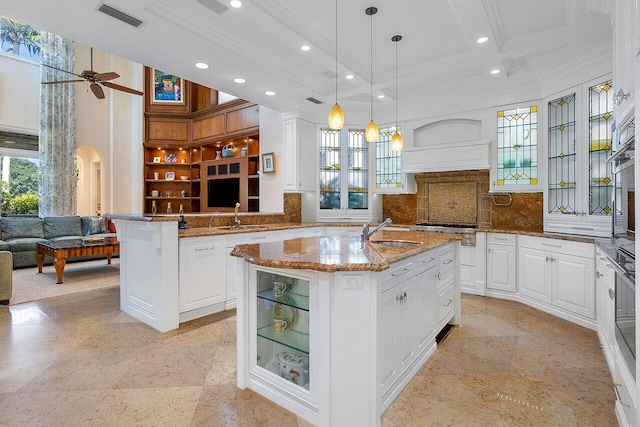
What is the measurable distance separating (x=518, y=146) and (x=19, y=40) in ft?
32.5

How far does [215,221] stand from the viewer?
14.3 feet

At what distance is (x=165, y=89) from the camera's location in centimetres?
781

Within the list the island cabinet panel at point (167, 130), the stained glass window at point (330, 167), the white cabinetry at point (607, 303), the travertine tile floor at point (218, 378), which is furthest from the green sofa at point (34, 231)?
the white cabinetry at point (607, 303)

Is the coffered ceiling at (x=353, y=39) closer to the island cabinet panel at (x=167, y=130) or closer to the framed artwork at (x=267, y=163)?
the framed artwork at (x=267, y=163)

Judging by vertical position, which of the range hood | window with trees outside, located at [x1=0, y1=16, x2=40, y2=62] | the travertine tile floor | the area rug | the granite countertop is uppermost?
window with trees outside, located at [x1=0, y1=16, x2=40, y2=62]

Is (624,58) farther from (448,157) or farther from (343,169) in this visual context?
(343,169)

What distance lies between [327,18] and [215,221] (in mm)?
2782

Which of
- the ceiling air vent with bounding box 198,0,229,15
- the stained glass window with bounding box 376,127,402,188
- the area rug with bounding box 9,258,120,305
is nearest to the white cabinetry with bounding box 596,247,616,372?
the stained glass window with bounding box 376,127,402,188

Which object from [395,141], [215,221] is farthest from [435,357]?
[215,221]

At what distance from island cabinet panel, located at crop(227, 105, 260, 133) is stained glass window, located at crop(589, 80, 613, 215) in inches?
194

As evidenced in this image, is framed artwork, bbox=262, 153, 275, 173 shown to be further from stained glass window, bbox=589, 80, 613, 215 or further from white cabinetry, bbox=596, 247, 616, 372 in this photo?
white cabinetry, bbox=596, 247, 616, 372

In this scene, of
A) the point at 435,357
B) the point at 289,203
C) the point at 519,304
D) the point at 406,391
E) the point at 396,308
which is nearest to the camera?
the point at 396,308

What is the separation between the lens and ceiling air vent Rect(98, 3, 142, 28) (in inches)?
103

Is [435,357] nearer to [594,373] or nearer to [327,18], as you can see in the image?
[594,373]
